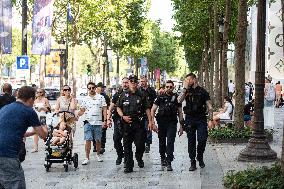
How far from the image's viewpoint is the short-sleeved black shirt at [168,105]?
12.4 meters

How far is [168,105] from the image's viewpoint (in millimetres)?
12383

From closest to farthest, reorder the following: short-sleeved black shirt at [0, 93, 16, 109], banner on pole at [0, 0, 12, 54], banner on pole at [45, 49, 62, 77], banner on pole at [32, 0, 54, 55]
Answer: short-sleeved black shirt at [0, 93, 16, 109] < banner on pole at [32, 0, 54, 55] < banner on pole at [0, 0, 12, 54] < banner on pole at [45, 49, 62, 77]

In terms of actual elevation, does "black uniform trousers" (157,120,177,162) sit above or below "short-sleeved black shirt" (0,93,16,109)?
below

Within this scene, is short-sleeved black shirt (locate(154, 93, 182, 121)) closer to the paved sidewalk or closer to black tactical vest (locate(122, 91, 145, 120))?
black tactical vest (locate(122, 91, 145, 120))

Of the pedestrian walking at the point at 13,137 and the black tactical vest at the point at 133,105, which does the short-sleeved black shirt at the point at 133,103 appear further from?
the pedestrian walking at the point at 13,137

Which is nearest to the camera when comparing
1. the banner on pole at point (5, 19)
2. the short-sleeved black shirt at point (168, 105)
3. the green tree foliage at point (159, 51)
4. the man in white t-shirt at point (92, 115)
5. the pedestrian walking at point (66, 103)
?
the short-sleeved black shirt at point (168, 105)

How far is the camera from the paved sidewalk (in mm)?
10617

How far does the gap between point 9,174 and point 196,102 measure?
605 cm

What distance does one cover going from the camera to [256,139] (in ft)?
43.0

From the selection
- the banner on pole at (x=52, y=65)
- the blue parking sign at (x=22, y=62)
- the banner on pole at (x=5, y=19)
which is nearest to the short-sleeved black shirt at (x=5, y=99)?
the blue parking sign at (x=22, y=62)

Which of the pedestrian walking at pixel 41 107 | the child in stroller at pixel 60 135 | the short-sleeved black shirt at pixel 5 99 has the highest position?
the short-sleeved black shirt at pixel 5 99

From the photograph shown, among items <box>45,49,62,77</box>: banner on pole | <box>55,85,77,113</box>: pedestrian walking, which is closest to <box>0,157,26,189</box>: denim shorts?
<box>55,85,77,113</box>: pedestrian walking

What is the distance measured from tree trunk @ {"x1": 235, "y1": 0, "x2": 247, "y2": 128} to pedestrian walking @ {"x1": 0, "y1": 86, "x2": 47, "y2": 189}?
1037 cm

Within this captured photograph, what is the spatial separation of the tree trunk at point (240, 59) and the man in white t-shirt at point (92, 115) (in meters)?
4.39
